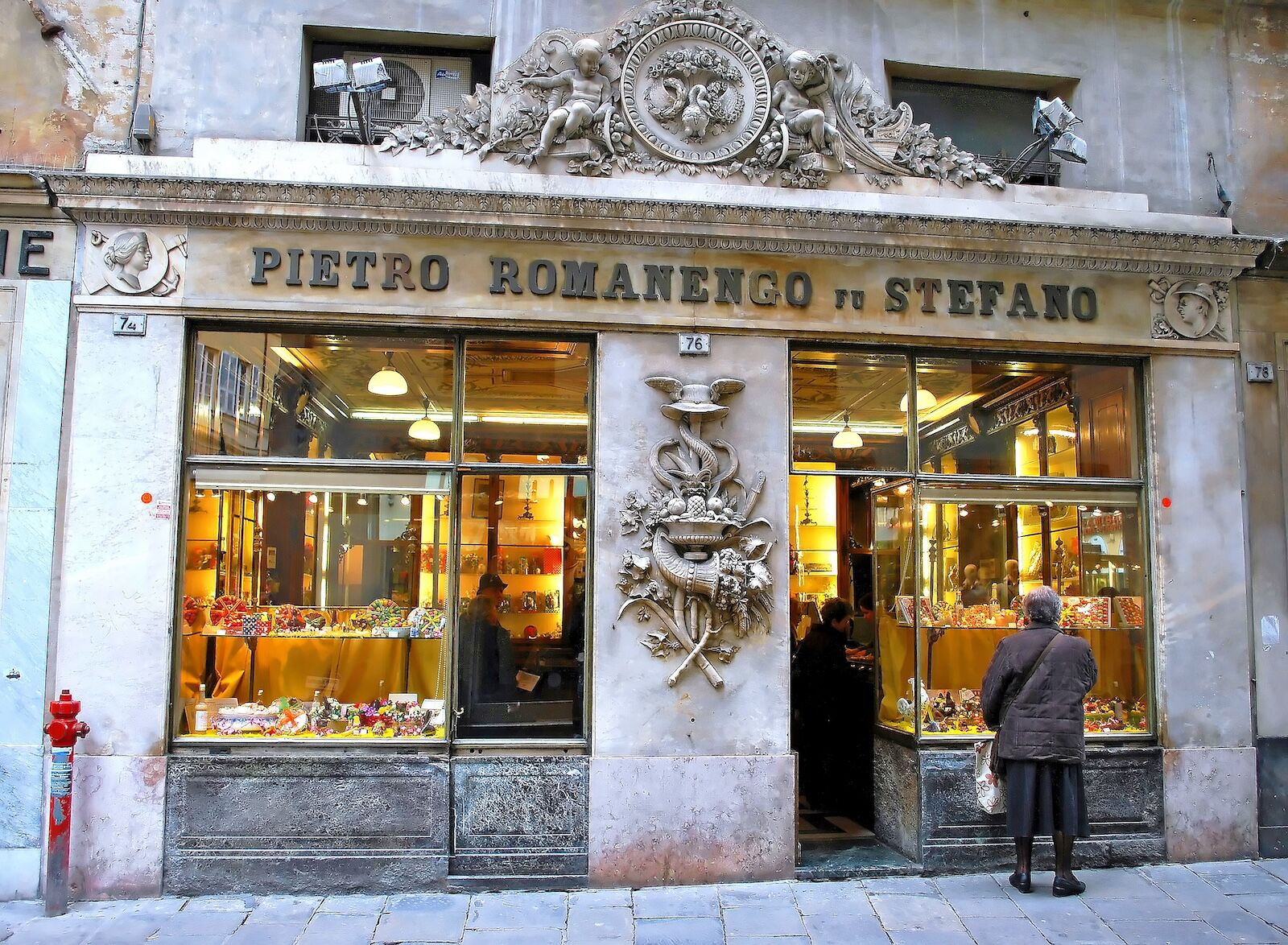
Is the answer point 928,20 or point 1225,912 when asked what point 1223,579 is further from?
point 928,20

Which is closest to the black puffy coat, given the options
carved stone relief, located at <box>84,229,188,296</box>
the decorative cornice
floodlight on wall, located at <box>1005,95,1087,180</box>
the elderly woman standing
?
the elderly woman standing

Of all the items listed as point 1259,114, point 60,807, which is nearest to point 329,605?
point 60,807

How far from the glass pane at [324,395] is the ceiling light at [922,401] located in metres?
3.69

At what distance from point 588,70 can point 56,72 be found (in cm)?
416

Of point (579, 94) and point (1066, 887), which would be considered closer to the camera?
point (1066, 887)

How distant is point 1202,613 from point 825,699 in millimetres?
3307

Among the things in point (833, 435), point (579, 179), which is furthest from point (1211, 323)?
point (579, 179)

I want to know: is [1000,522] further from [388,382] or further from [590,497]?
[388,382]

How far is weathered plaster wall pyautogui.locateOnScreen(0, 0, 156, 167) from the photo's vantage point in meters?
7.43

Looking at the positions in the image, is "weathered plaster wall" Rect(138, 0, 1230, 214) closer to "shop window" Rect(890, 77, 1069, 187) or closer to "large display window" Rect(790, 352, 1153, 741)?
"shop window" Rect(890, 77, 1069, 187)

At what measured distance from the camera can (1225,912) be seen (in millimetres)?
6531

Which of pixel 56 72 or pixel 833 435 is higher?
pixel 56 72

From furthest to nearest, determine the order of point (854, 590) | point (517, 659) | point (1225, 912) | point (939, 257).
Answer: point (854, 590) → point (939, 257) → point (517, 659) → point (1225, 912)

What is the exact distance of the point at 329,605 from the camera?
7410mm
